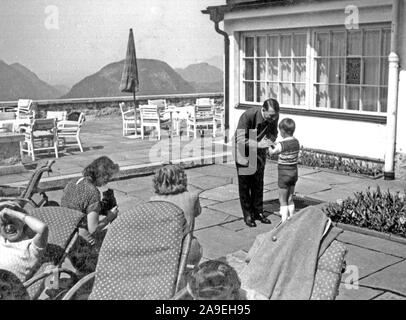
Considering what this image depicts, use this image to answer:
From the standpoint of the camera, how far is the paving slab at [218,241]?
5.77m

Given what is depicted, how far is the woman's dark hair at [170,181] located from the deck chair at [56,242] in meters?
0.66

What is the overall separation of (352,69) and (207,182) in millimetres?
3757

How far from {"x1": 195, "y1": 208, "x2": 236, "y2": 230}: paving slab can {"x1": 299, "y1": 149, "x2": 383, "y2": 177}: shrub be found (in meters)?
3.59

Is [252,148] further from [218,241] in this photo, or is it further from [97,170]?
[97,170]

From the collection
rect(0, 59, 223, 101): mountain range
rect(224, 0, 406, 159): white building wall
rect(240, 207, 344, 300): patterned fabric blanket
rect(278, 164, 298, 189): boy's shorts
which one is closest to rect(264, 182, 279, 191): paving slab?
rect(224, 0, 406, 159): white building wall

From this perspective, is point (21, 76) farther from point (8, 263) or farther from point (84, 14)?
point (8, 263)

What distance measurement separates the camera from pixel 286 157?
634 cm

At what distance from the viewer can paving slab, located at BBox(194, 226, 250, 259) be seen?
5.77 metres

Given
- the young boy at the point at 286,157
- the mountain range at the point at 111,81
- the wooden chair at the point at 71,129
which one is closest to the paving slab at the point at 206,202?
the young boy at the point at 286,157

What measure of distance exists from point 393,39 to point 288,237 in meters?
6.82

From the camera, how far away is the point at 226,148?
41.9ft

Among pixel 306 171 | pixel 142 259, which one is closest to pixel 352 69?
pixel 306 171

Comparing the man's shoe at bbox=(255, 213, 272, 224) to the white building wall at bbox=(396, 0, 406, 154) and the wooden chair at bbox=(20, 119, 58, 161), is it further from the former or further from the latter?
the wooden chair at bbox=(20, 119, 58, 161)
